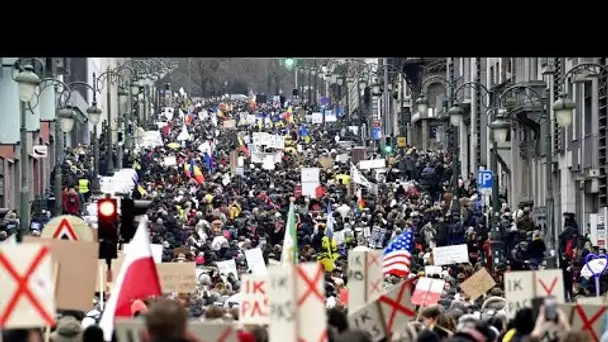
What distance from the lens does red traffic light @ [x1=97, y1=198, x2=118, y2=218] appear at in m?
19.7

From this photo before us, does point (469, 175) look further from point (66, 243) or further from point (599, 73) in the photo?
point (66, 243)

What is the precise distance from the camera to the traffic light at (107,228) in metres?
19.1

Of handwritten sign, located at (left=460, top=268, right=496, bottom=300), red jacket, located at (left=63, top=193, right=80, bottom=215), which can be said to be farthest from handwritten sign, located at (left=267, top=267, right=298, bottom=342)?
red jacket, located at (left=63, top=193, right=80, bottom=215)

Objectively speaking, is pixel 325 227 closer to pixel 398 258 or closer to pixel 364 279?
pixel 398 258

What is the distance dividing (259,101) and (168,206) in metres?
122

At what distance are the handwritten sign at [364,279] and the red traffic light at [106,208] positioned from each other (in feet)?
10.3

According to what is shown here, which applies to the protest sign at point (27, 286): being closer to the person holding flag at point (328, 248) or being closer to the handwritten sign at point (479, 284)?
the handwritten sign at point (479, 284)

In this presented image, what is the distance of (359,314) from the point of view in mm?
16031

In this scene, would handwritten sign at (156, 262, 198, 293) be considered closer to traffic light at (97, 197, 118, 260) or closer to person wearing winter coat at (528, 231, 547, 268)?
traffic light at (97, 197, 118, 260)

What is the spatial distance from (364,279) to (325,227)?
24.7m

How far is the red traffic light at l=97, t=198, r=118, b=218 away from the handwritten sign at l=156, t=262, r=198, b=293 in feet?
4.49

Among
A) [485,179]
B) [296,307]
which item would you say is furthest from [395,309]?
[485,179]

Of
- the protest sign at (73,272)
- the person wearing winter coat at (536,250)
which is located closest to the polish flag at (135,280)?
the protest sign at (73,272)
